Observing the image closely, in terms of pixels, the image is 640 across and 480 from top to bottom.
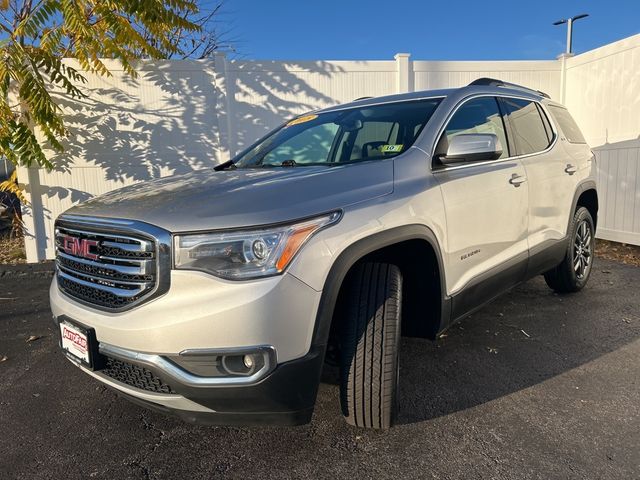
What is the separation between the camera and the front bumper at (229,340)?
5.81ft

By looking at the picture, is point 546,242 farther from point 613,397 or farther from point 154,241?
point 154,241

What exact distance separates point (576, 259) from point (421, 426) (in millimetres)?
2919

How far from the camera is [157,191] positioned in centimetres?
238

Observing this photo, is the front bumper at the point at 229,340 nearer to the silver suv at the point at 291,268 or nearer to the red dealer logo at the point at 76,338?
the silver suv at the point at 291,268

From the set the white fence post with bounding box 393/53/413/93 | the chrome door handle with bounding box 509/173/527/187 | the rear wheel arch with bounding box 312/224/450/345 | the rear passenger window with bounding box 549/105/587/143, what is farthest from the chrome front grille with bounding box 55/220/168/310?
the white fence post with bounding box 393/53/413/93

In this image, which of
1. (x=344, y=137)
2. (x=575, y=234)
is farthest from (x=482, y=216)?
(x=575, y=234)

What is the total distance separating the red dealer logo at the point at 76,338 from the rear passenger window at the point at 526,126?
10.0 ft

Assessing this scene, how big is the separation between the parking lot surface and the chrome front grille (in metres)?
0.81

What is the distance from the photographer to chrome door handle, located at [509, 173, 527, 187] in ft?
10.4

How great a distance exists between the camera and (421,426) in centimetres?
245

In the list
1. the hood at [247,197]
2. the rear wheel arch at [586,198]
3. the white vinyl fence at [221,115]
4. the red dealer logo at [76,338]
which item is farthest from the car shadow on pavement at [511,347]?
the white vinyl fence at [221,115]

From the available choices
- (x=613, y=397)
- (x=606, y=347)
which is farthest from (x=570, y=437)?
(x=606, y=347)

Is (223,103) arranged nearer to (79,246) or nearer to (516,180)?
(516,180)

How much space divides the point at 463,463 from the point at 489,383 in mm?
859
